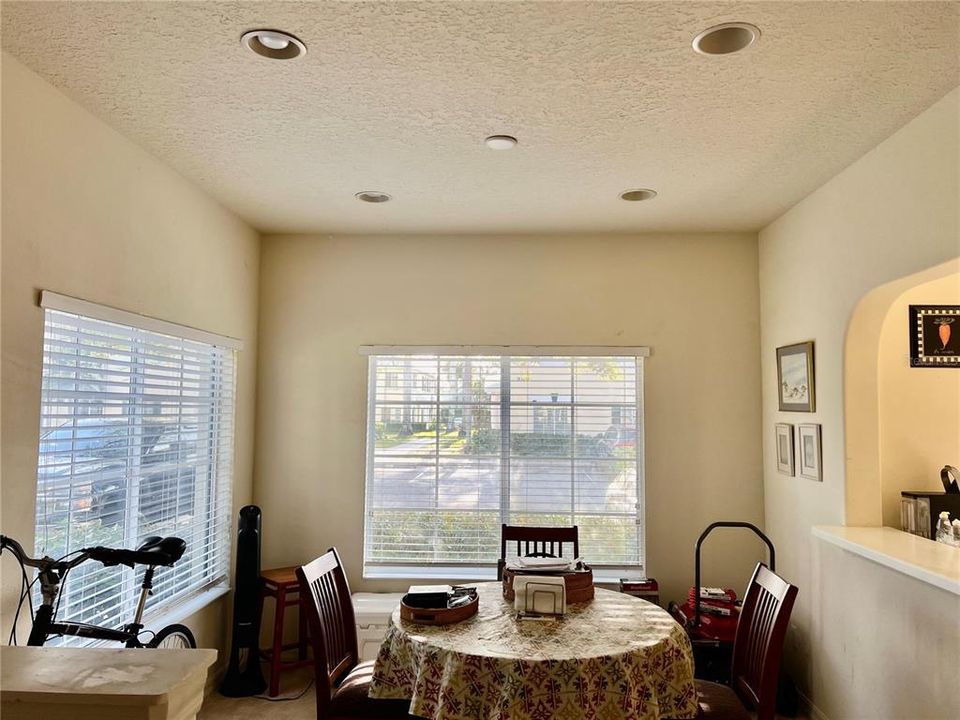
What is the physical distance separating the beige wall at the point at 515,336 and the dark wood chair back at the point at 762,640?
4.69ft

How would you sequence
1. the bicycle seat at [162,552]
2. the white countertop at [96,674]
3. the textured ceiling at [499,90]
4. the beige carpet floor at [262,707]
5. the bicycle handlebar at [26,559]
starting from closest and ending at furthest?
the white countertop at [96,674], the textured ceiling at [499,90], the bicycle handlebar at [26,559], the bicycle seat at [162,552], the beige carpet floor at [262,707]

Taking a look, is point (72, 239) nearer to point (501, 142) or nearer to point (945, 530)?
point (501, 142)

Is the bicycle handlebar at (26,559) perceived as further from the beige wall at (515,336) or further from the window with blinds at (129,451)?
the beige wall at (515,336)

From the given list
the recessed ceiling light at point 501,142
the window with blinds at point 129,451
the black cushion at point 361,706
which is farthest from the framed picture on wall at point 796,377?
the window with blinds at point 129,451

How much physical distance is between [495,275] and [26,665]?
349 centimetres

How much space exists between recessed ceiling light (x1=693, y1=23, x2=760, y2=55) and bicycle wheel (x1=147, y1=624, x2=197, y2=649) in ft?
10.0

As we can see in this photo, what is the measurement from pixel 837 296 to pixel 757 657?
5.54 ft

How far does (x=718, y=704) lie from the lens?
2465mm

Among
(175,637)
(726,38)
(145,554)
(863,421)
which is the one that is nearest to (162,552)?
(145,554)

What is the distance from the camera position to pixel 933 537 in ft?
9.53

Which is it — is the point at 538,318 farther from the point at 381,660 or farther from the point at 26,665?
the point at 26,665

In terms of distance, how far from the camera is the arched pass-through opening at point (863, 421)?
3.11 meters

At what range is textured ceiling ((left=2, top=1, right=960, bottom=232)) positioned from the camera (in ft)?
6.34

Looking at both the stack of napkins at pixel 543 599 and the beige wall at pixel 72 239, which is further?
the stack of napkins at pixel 543 599
